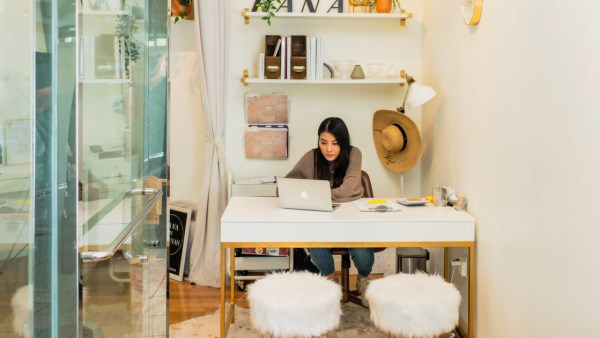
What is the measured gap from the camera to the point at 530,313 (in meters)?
2.31

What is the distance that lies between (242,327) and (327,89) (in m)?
1.75

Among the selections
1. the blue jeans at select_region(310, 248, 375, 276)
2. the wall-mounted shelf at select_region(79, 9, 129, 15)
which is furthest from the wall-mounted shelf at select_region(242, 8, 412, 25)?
the wall-mounted shelf at select_region(79, 9, 129, 15)

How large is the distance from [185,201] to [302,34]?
1.41 metres

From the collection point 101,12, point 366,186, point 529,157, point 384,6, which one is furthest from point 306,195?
point 101,12

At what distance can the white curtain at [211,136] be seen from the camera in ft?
12.7

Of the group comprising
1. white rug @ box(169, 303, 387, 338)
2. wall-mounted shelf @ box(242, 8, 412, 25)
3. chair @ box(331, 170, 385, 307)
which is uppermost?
wall-mounted shelf @ box(242, 8, 412, 25)

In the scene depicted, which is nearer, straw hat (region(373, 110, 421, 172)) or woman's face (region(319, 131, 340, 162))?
woman's face (region(319, 131, 340, 162))

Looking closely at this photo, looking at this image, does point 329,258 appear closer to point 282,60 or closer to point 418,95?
point 418,95

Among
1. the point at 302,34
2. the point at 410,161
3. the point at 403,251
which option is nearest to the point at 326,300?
the point at 403,251

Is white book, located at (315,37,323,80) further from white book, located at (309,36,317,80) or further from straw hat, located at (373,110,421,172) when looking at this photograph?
straw hat, located at (373,110,421,172)

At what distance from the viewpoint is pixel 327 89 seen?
4.14 meters

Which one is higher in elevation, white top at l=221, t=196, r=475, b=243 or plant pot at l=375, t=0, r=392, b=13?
plant pot at l=375, t=0, r=392, b=13

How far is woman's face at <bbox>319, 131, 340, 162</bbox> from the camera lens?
139 inches

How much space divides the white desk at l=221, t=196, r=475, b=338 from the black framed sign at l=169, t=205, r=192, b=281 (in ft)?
4.31
